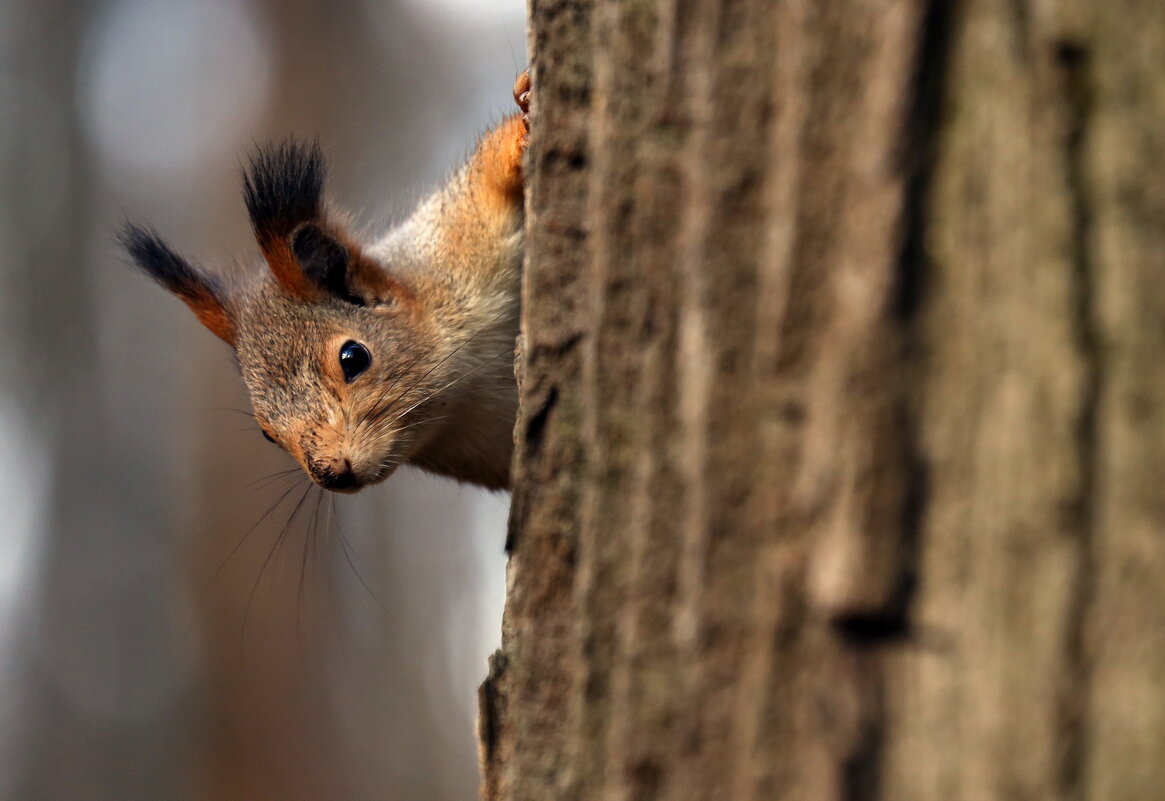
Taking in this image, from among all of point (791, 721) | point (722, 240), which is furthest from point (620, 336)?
point (791, 721)

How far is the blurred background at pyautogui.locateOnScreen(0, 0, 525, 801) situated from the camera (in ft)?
15.5

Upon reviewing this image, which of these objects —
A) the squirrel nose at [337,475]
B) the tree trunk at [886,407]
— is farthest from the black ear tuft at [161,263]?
the tree trunk at [886,407]

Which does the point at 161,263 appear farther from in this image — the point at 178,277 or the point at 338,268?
the point at 338,268

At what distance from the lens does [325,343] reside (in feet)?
6.61

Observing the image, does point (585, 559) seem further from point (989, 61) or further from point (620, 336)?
point (989, 61)

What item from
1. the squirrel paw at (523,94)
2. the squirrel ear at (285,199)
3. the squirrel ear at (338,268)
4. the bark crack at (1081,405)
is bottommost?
the bark crack at (1081,405)

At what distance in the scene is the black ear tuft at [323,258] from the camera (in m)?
2.07

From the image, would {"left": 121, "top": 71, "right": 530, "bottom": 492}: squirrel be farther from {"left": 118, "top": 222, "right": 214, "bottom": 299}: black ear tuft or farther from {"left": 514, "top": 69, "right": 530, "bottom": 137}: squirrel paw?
{"left": 118, "top": 222, "right": 214, "bottom": 299}: black ear tuft

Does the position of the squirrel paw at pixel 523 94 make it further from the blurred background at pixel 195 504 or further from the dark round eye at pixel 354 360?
the blurred background at pixel 195 504

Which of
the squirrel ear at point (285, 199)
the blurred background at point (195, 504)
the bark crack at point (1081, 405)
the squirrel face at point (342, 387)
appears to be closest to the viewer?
the bark crack at point (1081, 405)

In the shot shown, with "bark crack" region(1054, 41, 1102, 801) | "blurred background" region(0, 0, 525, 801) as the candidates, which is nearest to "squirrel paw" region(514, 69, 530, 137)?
"bark crack" region(1054, 41, 1102, 801)

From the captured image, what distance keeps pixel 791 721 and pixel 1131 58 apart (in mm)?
404

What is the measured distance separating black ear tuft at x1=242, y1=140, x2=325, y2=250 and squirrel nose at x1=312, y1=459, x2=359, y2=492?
0.51 meters

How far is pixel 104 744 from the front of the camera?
207 inches
